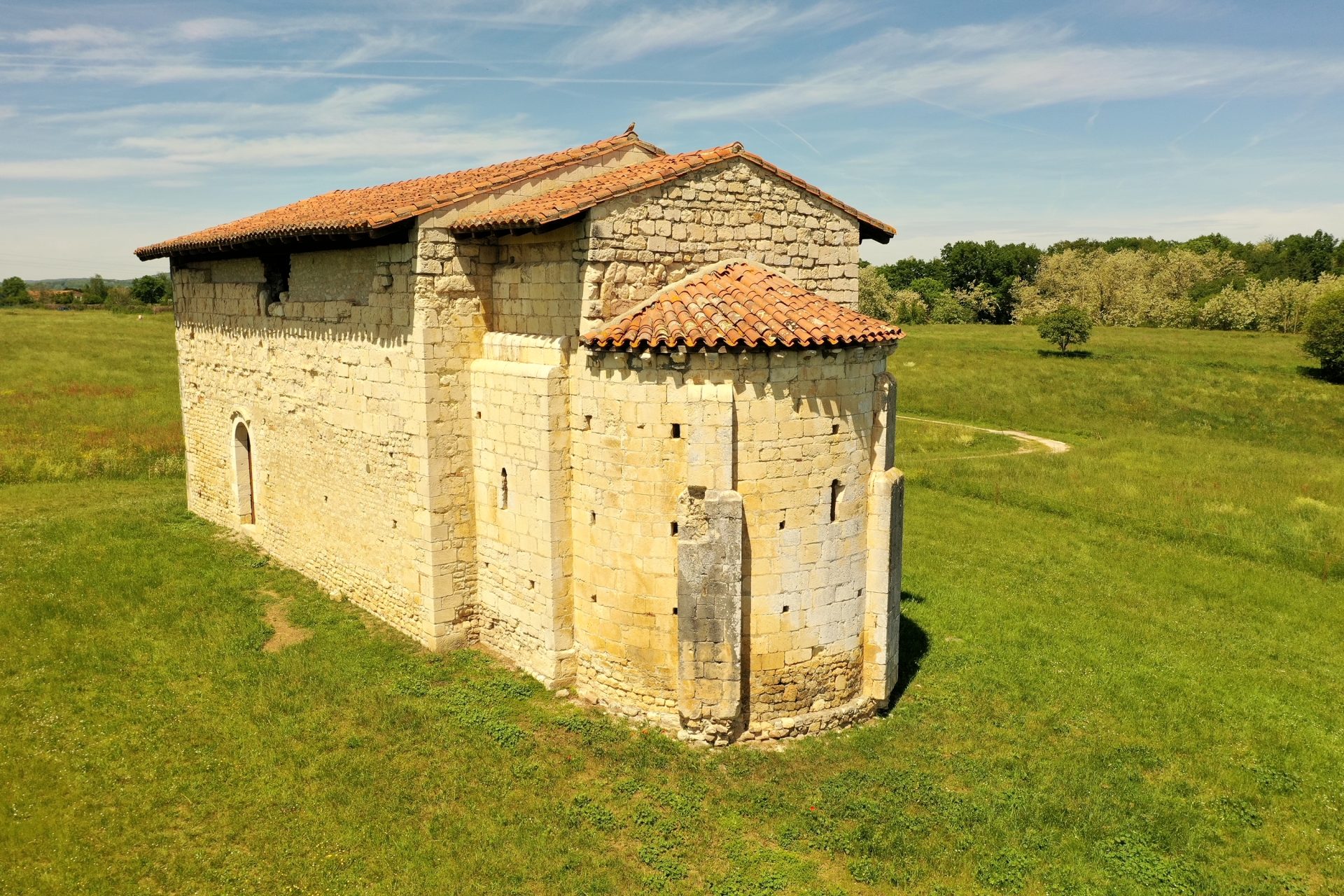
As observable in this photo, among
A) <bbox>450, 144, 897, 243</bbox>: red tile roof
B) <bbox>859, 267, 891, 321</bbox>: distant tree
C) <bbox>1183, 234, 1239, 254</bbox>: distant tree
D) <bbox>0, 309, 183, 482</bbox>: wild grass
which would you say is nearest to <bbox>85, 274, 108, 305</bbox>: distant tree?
<bbox>0, 309, 183, 482</bbox>: wild grass

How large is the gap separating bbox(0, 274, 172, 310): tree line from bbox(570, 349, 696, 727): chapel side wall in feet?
271

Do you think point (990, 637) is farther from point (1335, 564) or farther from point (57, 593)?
point (57, 593)

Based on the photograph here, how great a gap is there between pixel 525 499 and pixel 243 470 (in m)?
10.1

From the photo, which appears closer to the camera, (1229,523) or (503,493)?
(503,493)

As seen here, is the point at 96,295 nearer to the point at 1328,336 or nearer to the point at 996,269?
the point at 996,269

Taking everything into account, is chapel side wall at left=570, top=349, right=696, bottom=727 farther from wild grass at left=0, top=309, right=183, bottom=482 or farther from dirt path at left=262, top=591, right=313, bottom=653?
wild grass at left=0, top=309, right=183, bottom=482

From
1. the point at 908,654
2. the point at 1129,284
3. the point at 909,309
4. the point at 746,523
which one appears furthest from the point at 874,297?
the point at 746,523

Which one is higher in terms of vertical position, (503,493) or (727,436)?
(727,436)

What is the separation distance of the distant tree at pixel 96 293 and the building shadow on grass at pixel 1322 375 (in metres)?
97.0

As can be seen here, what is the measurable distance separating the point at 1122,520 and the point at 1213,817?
1440 centimetres

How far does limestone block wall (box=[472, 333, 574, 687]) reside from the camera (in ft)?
38.2

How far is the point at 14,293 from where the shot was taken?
292 ft

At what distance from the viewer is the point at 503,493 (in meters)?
12.7

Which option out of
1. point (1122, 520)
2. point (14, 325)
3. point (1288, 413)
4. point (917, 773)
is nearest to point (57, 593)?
point (917, 773)
